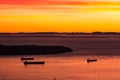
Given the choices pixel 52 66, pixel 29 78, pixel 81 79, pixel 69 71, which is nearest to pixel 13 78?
pixel 29 78

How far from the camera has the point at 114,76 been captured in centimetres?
6488

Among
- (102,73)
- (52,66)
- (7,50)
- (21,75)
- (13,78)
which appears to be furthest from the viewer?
(7,50)

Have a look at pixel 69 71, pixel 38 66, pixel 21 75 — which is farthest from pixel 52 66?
pixel 21 75

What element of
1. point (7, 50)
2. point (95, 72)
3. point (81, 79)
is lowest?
point (81, 79)

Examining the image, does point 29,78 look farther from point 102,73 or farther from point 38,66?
point 38,66

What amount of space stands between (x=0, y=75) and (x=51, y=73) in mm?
8656

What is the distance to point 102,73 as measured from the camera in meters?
69.9

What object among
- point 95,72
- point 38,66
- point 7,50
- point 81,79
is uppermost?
point 7,50

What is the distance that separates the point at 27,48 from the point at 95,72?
1913 inches

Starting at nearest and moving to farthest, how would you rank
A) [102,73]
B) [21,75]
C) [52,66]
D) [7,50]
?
[21,75] < [102,73] < [52,66] < [7,50]

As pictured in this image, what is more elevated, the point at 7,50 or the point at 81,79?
the point at 7,50

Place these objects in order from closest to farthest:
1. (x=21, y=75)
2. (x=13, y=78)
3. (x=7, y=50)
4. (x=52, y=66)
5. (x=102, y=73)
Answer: (x=13, y=78)
(x=21, y=75)
(x=102, y=73)
(x=52, y=66)
(x=7, y=50)

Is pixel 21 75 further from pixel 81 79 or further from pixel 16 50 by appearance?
pixel 16 50

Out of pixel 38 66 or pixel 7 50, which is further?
pixel 7 50
